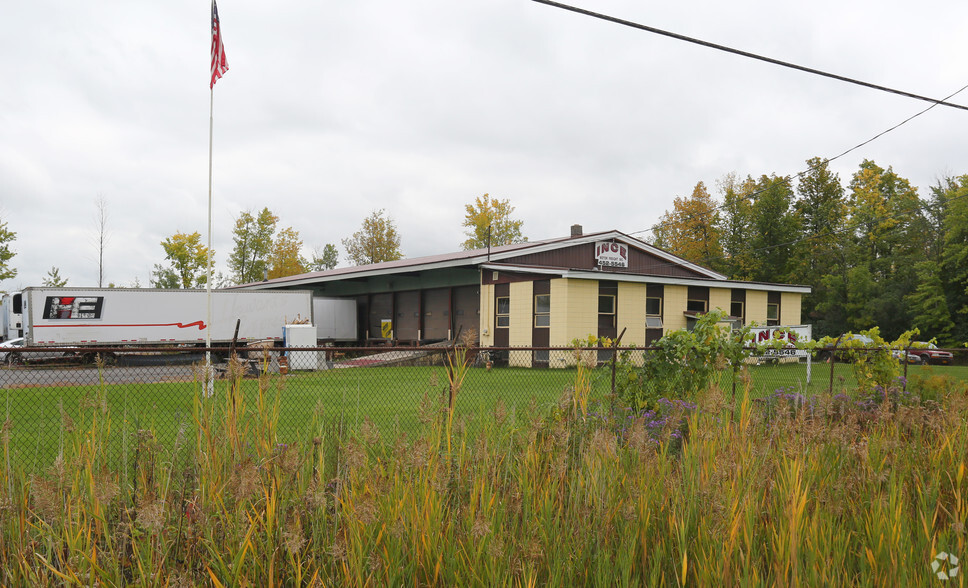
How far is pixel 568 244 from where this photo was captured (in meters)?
27.4

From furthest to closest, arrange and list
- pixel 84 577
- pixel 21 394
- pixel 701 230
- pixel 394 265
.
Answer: pixel 701 230 < pixel 394 265 < pixel 21 394 < pixel 84 577

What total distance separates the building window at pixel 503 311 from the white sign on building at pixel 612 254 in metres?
6.15

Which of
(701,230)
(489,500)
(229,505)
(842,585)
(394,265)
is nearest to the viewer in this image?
(842,585)

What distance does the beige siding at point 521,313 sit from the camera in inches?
907

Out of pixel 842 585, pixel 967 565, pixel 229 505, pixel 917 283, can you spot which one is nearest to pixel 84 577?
pixel 229 505

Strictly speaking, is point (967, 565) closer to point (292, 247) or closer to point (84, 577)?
point (84, 577)

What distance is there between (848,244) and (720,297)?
21.2 metres

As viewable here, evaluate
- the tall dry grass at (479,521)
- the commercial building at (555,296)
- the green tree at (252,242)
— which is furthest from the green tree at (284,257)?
the tall dry grass at (479,521)

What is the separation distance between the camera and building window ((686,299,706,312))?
85.3 feet

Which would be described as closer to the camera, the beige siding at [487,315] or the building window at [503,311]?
the building window at [503,311]

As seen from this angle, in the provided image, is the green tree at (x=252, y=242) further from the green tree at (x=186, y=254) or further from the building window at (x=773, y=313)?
the building window at (x=773, y=313)

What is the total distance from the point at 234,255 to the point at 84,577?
51071mm

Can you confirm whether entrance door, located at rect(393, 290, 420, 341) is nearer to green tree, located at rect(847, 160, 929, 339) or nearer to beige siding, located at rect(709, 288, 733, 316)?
beige siding, located at rect(709, 288, 733, 316)

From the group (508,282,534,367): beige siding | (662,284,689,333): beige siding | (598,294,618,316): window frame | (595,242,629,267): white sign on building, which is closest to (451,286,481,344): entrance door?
(508,282,534,367): beige siding
